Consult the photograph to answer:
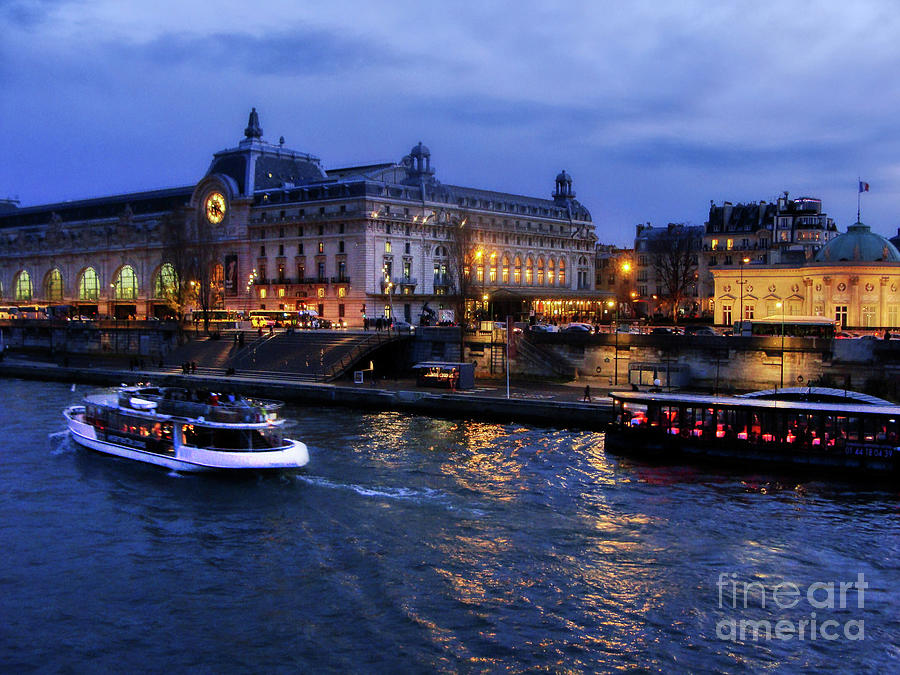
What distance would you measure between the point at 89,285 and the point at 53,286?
8.55 metres

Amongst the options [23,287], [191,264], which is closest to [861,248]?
[191,264]

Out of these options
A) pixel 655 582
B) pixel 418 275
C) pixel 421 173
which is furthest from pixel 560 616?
pixel 421 173

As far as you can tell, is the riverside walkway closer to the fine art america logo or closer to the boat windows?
the boat windows

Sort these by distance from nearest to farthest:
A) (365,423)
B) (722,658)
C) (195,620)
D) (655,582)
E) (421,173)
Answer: (722,658)
(195,620)
(655,582)
(365,423)
(421,173)

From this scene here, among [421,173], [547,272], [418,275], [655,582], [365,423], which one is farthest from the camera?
[547,272]

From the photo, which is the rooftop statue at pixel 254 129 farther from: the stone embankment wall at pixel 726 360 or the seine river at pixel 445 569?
the seine river at pixel 445 569

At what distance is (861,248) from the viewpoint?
70.2 meters

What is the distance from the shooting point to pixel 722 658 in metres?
20.5

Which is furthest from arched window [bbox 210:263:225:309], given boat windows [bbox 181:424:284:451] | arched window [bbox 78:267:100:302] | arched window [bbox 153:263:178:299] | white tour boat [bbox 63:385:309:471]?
boat windows [bbox 181:424:284:451]

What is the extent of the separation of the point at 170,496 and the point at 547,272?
85.0 m

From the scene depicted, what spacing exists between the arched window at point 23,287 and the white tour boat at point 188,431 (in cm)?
9890

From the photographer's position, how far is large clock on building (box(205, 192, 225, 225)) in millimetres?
105800

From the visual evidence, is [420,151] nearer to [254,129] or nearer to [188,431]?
[254,129]

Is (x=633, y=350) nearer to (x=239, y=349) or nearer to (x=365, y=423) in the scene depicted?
(x=365, y=423)
